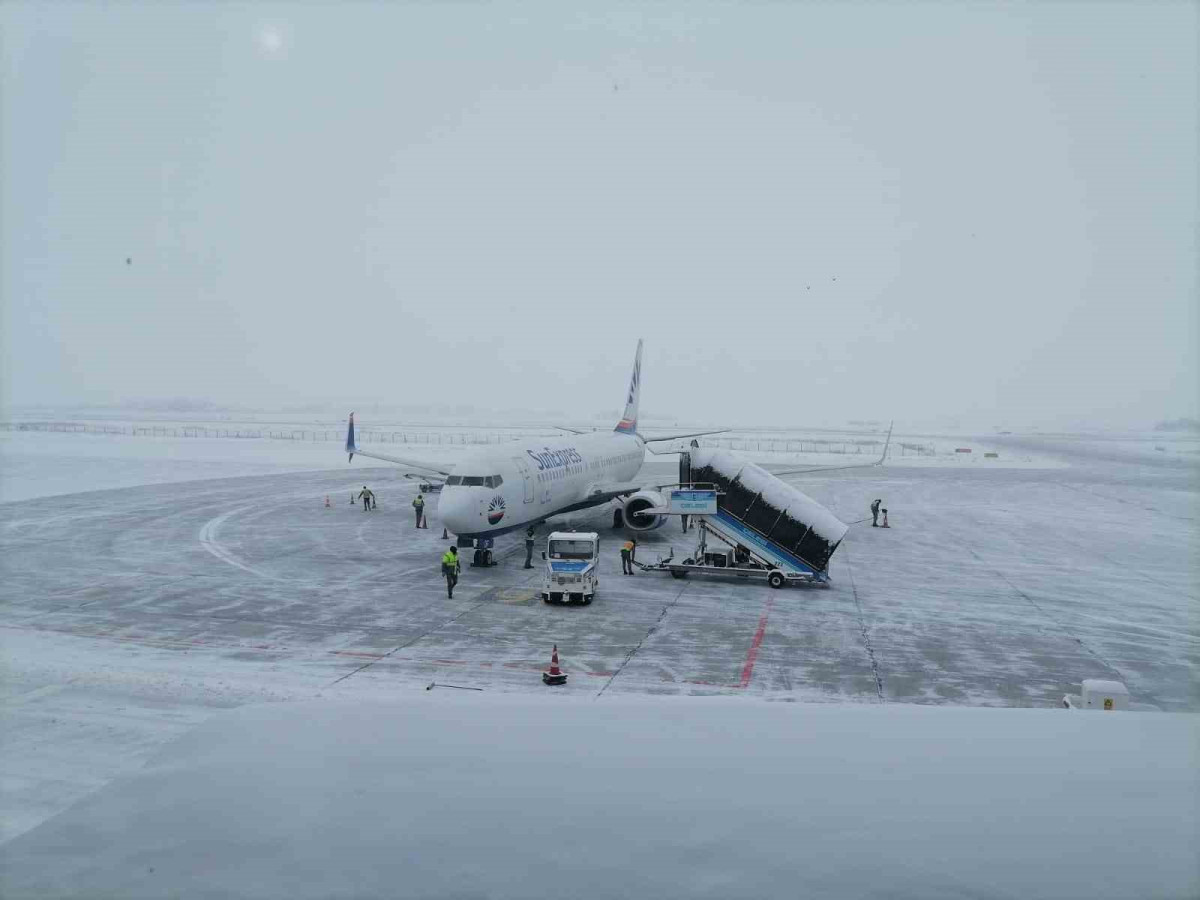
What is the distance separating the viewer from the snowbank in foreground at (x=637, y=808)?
3180 mm

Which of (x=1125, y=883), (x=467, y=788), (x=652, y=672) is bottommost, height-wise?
(x=652, y=672)

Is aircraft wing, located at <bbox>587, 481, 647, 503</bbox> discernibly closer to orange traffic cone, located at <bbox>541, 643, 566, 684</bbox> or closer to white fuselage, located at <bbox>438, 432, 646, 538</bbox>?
white fuselage, located at <bbox>438, 432, 646, 538</bbox>

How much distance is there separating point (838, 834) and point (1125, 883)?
1.14m

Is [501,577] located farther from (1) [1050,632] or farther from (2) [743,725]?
(2) [743,725]

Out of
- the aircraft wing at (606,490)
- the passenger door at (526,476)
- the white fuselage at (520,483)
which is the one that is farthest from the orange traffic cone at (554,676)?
the aircraft wing at (606,490)

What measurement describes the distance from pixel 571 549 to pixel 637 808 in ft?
76.6

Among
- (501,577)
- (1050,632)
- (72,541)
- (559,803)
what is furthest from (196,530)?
(559,803)

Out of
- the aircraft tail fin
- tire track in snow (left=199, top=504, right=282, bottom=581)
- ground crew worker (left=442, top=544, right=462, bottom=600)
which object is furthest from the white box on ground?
the aircraft tail fin

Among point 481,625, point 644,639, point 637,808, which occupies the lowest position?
point 481,625

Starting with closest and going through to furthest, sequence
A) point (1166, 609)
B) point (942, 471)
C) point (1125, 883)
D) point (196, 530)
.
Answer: point (1125, 883) < point (1166, 609) < point (196, 530) < point (942, 471)

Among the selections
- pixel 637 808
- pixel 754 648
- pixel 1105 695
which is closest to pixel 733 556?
pixel 754 648

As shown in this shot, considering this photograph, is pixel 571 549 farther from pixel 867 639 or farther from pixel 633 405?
pixel 633 405

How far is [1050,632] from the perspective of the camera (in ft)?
73.5

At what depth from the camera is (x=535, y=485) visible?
105ft
